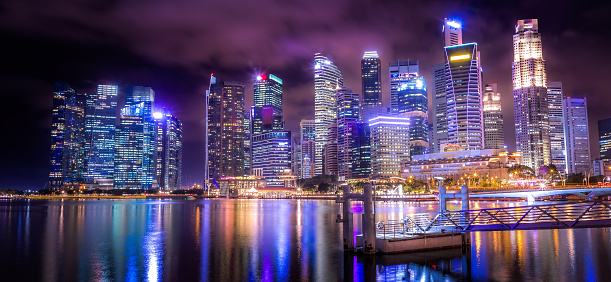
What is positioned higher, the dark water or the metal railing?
the metal railing

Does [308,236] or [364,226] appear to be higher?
[364,226]

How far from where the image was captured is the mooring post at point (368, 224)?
3131 cm

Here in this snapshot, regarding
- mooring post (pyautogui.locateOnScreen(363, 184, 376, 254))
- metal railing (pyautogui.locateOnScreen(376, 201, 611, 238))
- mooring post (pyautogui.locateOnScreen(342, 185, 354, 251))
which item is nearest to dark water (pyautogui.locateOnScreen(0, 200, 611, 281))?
mooring post (pyautogui.locateOnScreen(363, 184, 376, 254))

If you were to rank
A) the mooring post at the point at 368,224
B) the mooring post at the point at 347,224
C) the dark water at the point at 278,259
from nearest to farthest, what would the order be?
the dark water at the point at 278,259, the mooring post at the point at 368,224, the mooring post at the point at 347,224

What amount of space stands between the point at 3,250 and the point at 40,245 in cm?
365

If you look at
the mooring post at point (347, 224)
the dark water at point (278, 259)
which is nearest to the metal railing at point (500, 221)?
the dark water at point (278, 259)

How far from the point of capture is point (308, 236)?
51594 mm

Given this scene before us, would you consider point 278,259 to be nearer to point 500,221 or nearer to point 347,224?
point 347,224

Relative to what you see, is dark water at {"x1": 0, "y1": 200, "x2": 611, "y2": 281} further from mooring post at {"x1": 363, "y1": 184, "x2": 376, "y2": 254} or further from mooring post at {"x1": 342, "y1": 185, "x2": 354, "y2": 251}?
mooring post at {"x1": 342, "y1": 185, "x2": 354, "y2": 251}

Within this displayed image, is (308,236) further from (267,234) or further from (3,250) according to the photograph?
(3,250)

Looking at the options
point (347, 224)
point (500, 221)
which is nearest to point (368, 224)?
point (347, 224)

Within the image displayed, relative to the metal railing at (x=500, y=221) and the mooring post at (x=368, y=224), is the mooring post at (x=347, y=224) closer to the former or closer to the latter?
the mooring post at (x=368, y=224)

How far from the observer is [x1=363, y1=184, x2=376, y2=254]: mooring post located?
3131cm

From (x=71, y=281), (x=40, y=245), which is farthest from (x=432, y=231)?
(x=40, y=245)
